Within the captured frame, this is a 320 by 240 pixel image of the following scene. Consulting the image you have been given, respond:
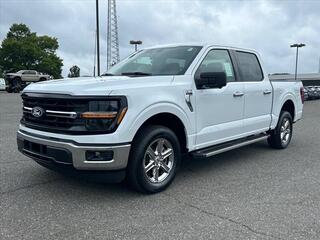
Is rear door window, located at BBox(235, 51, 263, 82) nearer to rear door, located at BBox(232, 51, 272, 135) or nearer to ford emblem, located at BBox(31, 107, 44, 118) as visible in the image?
rear door, located at BBox(232, 51, 272, 135)

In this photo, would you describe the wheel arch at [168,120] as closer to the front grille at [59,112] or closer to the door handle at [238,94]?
the front grille at [59,112]

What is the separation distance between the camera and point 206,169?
5.65 metres

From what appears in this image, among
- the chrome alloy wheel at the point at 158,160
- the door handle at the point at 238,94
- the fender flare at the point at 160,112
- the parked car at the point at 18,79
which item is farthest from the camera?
the parked car at the point at 18,79

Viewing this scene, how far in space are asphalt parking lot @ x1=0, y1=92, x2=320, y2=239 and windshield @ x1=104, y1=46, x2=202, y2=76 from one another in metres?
1.54

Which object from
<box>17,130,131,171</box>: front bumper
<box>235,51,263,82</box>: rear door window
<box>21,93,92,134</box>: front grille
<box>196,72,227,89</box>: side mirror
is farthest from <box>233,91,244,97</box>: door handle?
<box>21,93,92,134</box>: front grille

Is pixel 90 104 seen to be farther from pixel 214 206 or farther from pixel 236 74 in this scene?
pixel 236 74

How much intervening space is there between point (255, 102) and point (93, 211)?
343 cm

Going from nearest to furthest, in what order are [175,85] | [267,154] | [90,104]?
[90,104], [175,85], [267,154]

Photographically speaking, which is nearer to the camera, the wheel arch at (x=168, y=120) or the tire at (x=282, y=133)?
the wheel arch at (x=168, y=120)

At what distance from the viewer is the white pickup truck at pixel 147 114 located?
3869 mm

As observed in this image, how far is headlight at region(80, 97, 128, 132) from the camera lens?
3838 mm

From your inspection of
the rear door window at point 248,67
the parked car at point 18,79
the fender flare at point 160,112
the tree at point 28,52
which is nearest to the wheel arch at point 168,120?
the fender flare at point 160,112

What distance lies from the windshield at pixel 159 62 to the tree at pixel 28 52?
5451cm

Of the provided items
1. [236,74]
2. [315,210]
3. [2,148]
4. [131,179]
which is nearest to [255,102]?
[236,74]
